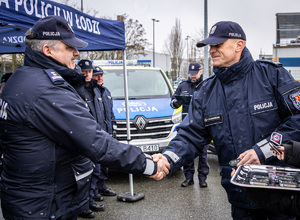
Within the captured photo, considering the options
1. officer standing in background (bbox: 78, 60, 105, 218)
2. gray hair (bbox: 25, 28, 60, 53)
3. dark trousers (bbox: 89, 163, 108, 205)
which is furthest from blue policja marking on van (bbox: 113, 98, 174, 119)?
gray hair (bbox: 25, 28, 60, 53)

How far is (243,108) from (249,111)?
0.05m

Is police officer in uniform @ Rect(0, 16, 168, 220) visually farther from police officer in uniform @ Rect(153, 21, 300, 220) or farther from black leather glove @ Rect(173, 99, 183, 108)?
black leather glove @ Rect(173, 99, 183, 108)

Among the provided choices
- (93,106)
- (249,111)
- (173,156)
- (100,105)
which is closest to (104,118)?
(100,105)

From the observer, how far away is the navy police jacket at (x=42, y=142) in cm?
190

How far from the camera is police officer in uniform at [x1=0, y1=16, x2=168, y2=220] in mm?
1901

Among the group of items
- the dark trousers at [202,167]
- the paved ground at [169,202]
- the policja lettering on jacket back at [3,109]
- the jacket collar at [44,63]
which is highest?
the jacket collar at [44,63]

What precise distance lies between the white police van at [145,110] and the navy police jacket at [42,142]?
11.6 ft

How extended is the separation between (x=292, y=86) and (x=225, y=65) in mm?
555

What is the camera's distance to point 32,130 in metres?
1.92

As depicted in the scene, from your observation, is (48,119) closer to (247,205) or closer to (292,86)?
(247,205)

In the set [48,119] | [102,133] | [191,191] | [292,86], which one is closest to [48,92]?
[48,119]

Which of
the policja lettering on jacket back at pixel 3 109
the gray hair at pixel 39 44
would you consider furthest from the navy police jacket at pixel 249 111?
the policja lettering on jacket back at pixel 3 109

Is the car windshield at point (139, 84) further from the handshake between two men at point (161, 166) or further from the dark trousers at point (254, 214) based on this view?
the dark trousers at point (254, 214)

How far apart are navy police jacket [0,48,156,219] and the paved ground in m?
2.53
